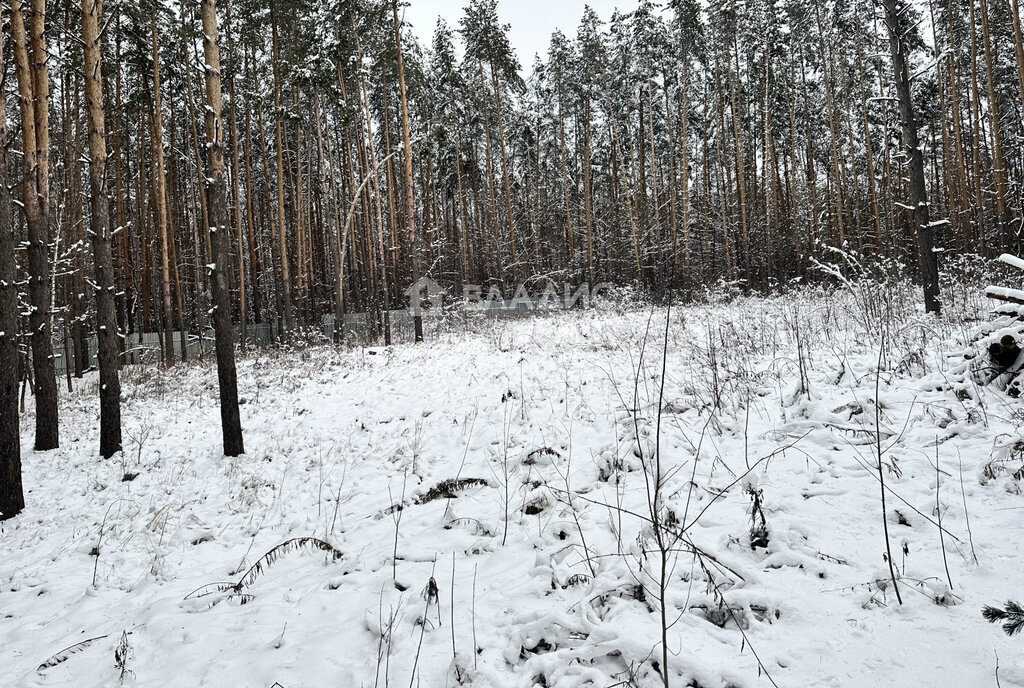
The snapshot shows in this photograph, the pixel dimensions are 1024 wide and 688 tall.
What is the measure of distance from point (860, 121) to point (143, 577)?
27991mm

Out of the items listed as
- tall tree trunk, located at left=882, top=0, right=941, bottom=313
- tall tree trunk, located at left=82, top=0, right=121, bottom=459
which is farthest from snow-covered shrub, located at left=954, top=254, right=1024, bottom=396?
tall tree trunk, located at left=82, top=0, right=121, bottom=459

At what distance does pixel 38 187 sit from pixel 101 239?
800mm

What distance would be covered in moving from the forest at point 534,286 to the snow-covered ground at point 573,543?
0.13 ft

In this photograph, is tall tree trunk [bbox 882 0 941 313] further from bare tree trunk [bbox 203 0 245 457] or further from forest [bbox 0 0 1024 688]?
bare tree trunk [bbox 203 0 245 457]

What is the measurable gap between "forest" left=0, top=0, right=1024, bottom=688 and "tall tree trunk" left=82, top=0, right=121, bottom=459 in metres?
0.04

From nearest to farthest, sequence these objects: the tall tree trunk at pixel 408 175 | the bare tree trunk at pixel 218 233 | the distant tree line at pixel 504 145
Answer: the bare tree trunk at pixel 218 233 < the distant tree line at pixel 504 145 < the tall tree trunk at pixel 408 175

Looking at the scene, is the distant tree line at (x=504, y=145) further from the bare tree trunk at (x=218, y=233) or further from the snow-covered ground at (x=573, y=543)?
the snow-covered ground at (x=573, y=543)

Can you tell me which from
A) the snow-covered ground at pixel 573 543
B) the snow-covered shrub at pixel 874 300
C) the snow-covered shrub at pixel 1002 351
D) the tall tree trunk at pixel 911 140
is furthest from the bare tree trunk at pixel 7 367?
the tall tree trunk at pixel 911 140

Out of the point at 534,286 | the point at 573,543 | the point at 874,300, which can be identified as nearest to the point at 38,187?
the point at 573,543

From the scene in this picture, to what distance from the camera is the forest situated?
3422mm

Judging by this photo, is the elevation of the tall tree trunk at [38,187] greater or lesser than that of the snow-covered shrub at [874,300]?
greater

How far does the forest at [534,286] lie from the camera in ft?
11.2

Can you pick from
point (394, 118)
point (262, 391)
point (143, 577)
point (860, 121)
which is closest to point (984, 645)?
point (143, 577)

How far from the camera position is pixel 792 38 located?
20281 mm
